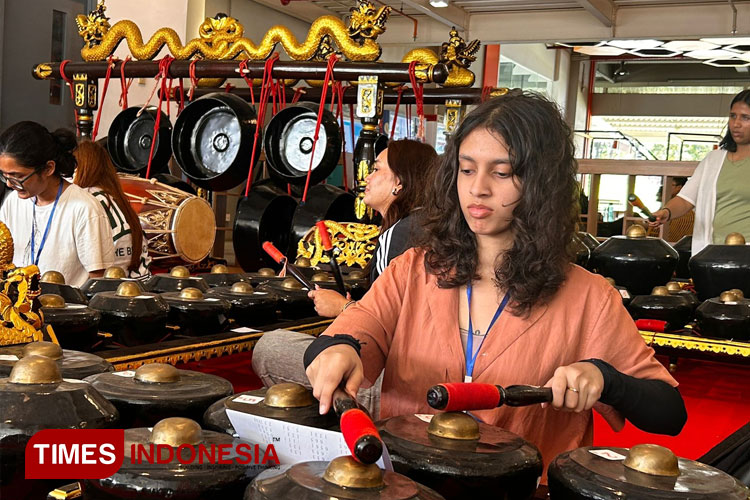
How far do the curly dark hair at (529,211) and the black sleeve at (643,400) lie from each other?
0.48 feet

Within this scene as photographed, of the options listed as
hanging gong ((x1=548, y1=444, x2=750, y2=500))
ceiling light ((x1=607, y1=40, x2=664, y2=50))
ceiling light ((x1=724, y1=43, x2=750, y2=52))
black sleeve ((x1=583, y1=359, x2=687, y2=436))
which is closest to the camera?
hanging gong ((x1=548, y1=444, x2=750, y2=500))

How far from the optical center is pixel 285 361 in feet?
6.25

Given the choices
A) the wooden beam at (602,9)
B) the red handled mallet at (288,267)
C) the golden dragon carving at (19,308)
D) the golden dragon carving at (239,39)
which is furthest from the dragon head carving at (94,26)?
the wooden beam at (602,9)

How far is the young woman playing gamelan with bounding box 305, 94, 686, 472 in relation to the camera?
1231mm

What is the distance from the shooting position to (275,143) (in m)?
4.48

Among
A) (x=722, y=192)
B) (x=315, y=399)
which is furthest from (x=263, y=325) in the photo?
(x=722, y=192)

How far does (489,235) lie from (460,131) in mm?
168

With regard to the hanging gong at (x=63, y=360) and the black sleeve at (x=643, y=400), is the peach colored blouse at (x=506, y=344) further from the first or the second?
the hanging gong at (x=63, y=360)

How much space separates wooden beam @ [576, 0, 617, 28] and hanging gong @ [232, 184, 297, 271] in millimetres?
4065

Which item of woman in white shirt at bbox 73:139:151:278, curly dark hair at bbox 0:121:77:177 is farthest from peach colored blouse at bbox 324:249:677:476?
woman in white shirt at bbox 73:139:151:278

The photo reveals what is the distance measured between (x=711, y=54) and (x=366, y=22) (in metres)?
7.82

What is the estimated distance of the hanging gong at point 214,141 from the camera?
13.2 ft

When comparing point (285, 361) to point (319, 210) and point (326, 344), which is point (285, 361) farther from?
point (319, 210)

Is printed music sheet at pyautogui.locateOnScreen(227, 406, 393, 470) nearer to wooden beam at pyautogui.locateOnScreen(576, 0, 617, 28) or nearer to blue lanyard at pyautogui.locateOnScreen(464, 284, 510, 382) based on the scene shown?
blue lanyard at pyautogui.locateOnScreen(464, 284, 510, 382)
